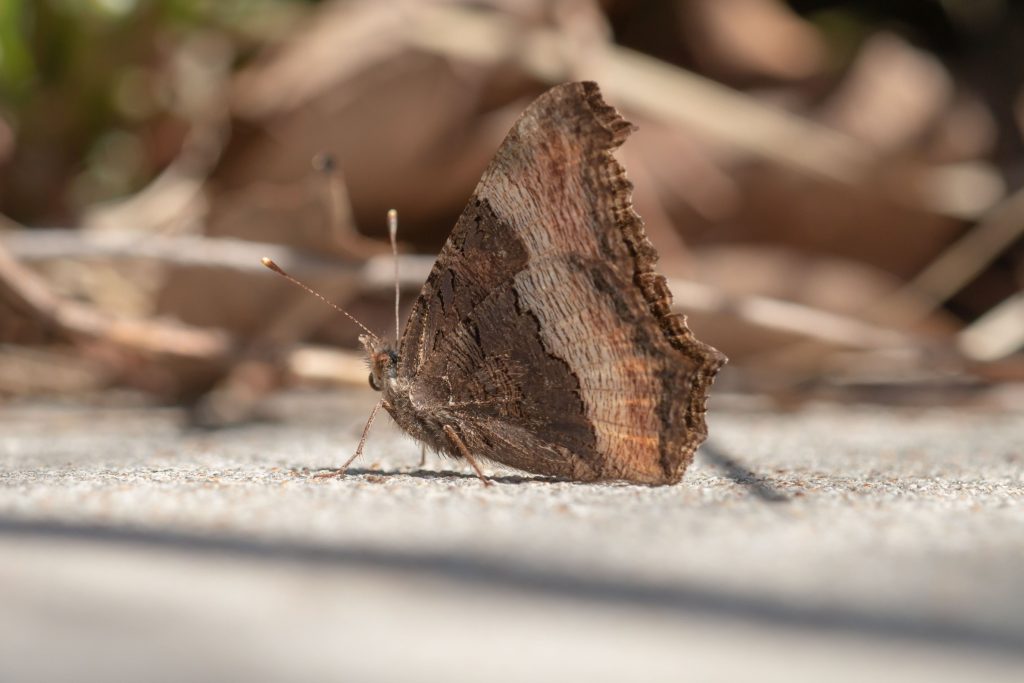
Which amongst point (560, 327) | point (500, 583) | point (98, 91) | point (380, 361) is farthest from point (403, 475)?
point (98, 91)

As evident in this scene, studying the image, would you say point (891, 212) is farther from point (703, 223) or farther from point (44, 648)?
point (44, 648)

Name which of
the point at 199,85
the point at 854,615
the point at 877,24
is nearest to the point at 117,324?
the point at 199,85

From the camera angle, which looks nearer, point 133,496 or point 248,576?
point 248,576

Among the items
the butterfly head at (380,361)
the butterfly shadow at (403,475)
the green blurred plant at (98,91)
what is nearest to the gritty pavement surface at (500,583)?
the butterfly shadow at (403,475)

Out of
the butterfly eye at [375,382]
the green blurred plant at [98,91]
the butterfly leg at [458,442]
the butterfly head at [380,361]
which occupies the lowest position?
the butterfly leg at [458,442]

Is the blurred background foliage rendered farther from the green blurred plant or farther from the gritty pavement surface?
the gritty pavement surface

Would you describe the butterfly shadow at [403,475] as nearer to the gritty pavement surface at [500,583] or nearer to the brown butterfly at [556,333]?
the brown butterfly at [556,333]

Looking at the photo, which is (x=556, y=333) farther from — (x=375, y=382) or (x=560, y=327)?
(x=375, y=382)
